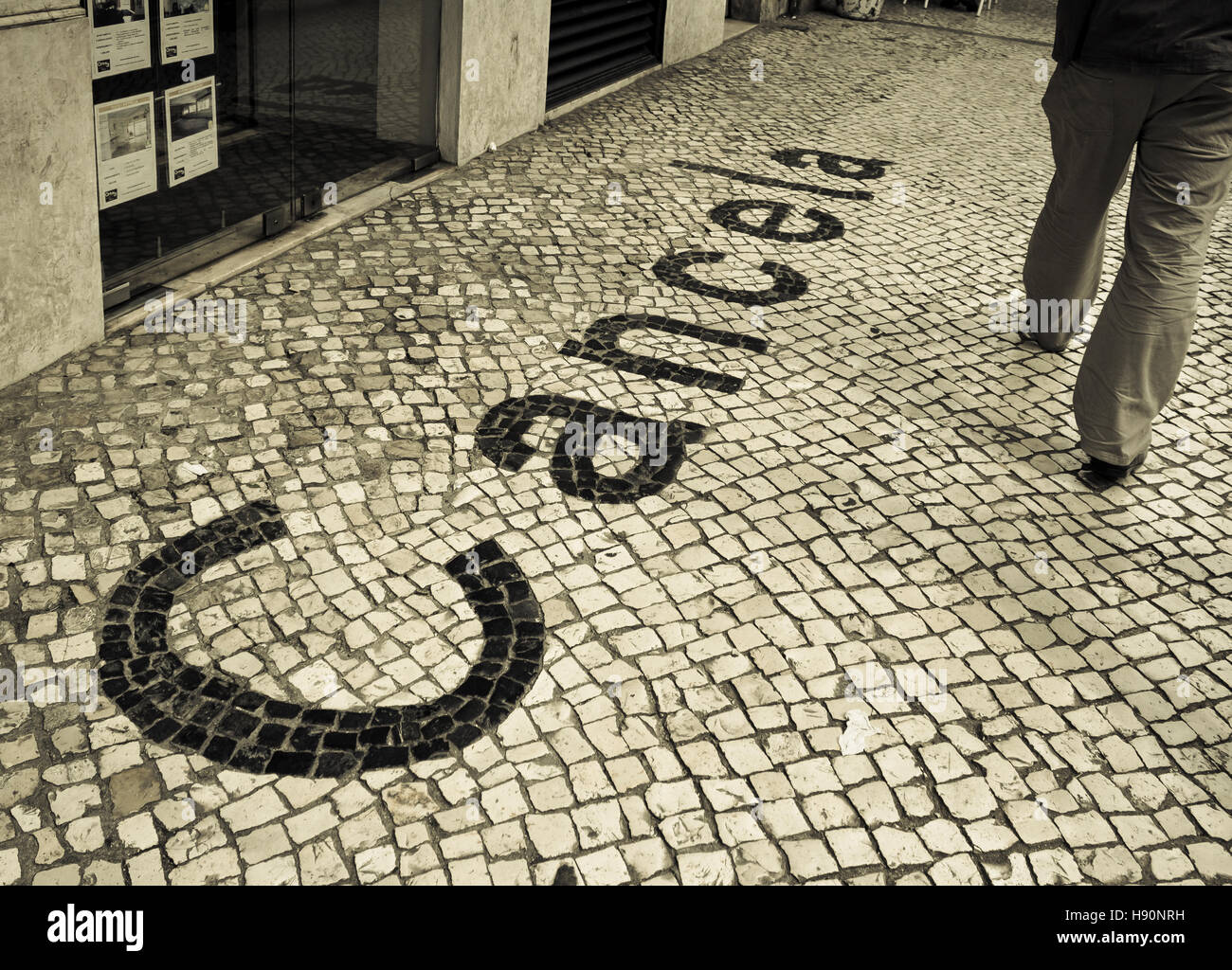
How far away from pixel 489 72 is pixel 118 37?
3.40 m

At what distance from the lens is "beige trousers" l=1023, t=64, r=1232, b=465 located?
4410mm

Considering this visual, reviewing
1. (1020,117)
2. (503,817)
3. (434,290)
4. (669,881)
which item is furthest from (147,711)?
(1020,117)

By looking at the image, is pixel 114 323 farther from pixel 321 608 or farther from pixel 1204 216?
pixel 1204 216

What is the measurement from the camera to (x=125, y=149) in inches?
203

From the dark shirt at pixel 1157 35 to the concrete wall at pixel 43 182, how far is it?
12.8 ft
